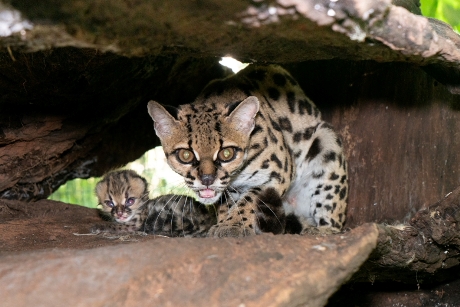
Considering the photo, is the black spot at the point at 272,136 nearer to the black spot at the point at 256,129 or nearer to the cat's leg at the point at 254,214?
the black spot at the point at 256,129

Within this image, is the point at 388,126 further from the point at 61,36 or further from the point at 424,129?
the point at 61,36

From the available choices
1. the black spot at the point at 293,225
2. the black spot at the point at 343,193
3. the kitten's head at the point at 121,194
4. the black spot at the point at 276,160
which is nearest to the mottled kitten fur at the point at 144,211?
the kitten's head at the point at 121,194

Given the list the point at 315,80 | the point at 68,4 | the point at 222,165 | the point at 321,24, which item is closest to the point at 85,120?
the point at 222,165

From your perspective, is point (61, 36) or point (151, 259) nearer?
point (151, 259)

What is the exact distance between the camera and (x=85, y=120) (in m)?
5.54

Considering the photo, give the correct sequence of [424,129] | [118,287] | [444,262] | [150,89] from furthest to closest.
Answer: [150,89]
[424,129]
[444,262]
[118,287]

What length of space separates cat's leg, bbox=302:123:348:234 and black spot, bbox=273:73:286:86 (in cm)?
66

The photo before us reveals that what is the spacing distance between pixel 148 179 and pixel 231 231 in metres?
2.48

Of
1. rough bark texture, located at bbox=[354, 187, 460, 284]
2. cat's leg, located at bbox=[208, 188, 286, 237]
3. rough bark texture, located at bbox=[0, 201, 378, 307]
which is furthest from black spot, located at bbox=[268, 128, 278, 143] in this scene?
rough bark texture, located at bbox=[0, 201, 378, 307]

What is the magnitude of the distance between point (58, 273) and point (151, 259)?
444mm

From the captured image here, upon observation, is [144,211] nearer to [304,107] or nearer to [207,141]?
[207,141]

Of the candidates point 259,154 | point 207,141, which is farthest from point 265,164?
point 207,141

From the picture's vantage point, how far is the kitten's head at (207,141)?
4215 millimetres

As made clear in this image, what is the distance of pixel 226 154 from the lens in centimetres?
427
